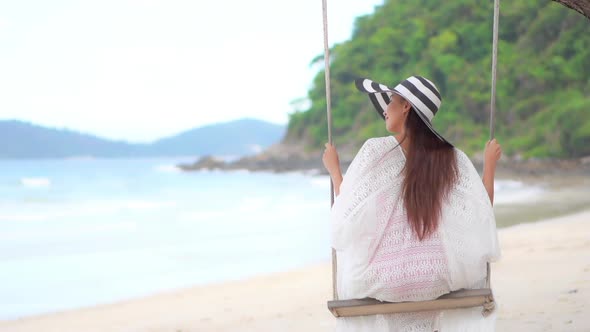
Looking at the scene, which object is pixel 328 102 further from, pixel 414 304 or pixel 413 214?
pixel 414 304

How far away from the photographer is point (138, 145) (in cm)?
5750

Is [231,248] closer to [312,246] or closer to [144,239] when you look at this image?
[312,246]

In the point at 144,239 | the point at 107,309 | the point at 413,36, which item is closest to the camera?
the point at 107,309

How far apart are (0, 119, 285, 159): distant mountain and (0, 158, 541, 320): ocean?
28.0 m

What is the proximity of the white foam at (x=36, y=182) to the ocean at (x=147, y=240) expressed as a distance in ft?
14.6

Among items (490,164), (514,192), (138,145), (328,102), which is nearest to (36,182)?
(514,192)

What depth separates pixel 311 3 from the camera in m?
53.8

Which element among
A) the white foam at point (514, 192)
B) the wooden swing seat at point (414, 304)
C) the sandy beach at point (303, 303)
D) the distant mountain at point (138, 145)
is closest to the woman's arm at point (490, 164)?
the wooden swing seat at point (414, 304)

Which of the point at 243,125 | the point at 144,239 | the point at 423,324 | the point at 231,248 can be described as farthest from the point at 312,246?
the point at 243,125

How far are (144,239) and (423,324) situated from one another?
854 cm

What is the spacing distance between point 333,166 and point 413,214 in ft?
1.05

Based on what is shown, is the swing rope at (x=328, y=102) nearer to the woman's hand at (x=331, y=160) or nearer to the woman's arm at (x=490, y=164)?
the woman's hand at (x=331, y=160)

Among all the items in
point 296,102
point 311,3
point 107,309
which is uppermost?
point 311,3

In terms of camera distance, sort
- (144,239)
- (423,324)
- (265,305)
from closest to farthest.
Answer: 1. (423,324)
2. (265,305)
3. (144,239)
